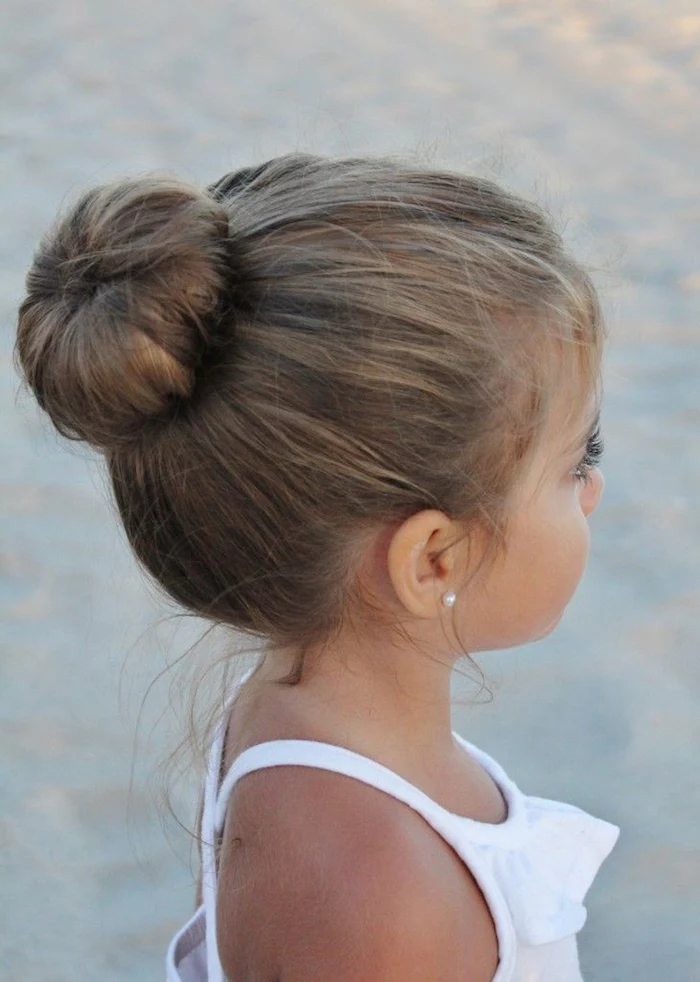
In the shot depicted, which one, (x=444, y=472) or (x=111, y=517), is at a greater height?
(x=444, y=472)

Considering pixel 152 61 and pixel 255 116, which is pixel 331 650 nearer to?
pixel 255 116

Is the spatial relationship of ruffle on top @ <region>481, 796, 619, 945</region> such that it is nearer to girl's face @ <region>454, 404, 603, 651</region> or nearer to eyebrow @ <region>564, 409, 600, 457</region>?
girl's face @ <region>454, 404, 603, 651</region>

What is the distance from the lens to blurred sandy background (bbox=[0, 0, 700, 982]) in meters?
1.62

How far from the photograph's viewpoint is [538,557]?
1076mm

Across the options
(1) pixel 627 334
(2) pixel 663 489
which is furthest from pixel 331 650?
(1) pixel 627 334

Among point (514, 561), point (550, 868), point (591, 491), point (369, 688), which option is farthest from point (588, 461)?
point (550, 868)

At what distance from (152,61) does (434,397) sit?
3.00 meters

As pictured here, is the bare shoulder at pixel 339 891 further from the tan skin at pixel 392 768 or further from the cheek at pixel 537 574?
the cheek at pixel 537 574

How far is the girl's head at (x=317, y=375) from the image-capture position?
93 centimetres

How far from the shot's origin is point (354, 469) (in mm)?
954

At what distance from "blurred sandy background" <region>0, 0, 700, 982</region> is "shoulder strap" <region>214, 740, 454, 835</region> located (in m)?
0.50

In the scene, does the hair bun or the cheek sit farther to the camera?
the cheek

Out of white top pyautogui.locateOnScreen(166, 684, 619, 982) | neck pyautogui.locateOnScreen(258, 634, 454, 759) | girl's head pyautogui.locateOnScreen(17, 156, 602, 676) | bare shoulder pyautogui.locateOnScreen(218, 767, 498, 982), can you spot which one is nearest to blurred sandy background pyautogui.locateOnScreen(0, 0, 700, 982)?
girl's head pyautogui.locateOnScreen(17, 156, 602, 676)

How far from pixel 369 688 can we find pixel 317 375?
30 centimetres
